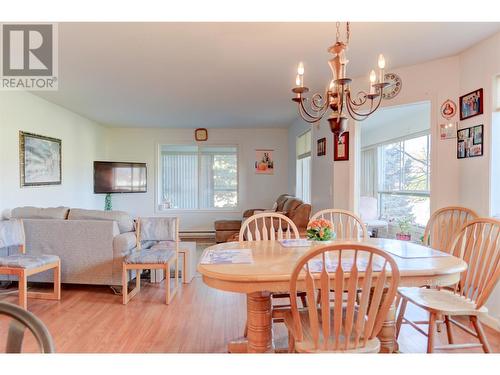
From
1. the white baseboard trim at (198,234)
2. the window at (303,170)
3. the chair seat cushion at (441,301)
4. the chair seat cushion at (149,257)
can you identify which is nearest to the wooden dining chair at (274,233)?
the chair seat cushion at (441,301)

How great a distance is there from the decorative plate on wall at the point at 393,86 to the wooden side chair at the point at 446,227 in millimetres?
1394

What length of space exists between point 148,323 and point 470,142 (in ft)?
10.6

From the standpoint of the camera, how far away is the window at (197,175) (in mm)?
7676

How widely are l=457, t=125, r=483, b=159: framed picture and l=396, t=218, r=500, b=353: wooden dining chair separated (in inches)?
40.7

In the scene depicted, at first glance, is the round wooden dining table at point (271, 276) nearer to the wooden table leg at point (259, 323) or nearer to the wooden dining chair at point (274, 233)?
the wooden table leg at point (259, 323)

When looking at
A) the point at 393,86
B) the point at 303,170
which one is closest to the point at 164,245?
the point at 393,86

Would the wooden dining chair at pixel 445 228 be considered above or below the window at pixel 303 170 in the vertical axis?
below

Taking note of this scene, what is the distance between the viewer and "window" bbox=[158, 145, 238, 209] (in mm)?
7676

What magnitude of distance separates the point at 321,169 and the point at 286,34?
242cm

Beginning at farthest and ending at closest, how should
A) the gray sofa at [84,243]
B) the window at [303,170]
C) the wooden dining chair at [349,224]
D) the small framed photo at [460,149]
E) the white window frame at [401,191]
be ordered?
the window at [303,170]
the white window frame at [401,191]
the gray sofa at [84,243]
the small framed photo at [460,149]
the wooden dining chair at [349,224]

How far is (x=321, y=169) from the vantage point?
476 cm

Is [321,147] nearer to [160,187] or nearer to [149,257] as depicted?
[149,257]
